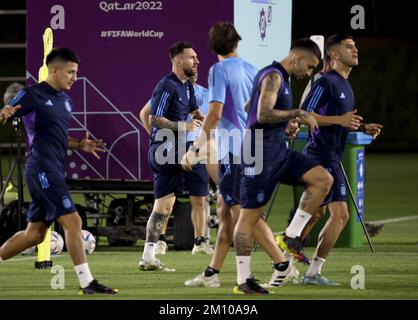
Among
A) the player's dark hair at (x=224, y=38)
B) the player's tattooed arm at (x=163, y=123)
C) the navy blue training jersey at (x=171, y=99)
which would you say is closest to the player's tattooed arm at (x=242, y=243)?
the player's dark hair at (x=224, y=38)

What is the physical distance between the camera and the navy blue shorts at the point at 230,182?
11930 mm

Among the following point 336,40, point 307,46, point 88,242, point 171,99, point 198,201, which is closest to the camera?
point 307,46

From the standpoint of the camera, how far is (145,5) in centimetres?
1641

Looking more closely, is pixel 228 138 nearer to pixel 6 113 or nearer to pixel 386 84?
pixel 6 113

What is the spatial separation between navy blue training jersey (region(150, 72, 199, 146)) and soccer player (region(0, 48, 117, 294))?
2816 millimetres

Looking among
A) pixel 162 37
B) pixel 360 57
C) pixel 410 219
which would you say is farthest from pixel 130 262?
pixel 360 57

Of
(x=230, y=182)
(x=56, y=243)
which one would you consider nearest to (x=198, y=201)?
(x=56, y=243)

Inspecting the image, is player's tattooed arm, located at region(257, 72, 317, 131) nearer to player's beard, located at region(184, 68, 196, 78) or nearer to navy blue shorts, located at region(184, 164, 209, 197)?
player's beard, located at region(184, 68, 196, 78)

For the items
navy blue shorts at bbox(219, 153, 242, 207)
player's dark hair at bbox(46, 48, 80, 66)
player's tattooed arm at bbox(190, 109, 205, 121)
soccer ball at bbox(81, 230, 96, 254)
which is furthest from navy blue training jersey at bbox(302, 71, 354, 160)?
soccer ball at bbox(81, 230, 96, 254)

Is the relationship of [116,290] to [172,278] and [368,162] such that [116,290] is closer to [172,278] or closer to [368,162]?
[172,278]

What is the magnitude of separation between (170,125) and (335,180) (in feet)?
8.16

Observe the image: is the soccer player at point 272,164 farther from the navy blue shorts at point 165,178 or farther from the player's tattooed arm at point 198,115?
the player's tattooed arm at point 198,115

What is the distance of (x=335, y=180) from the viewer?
12.6m

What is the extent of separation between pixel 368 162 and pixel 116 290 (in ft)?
75.2
